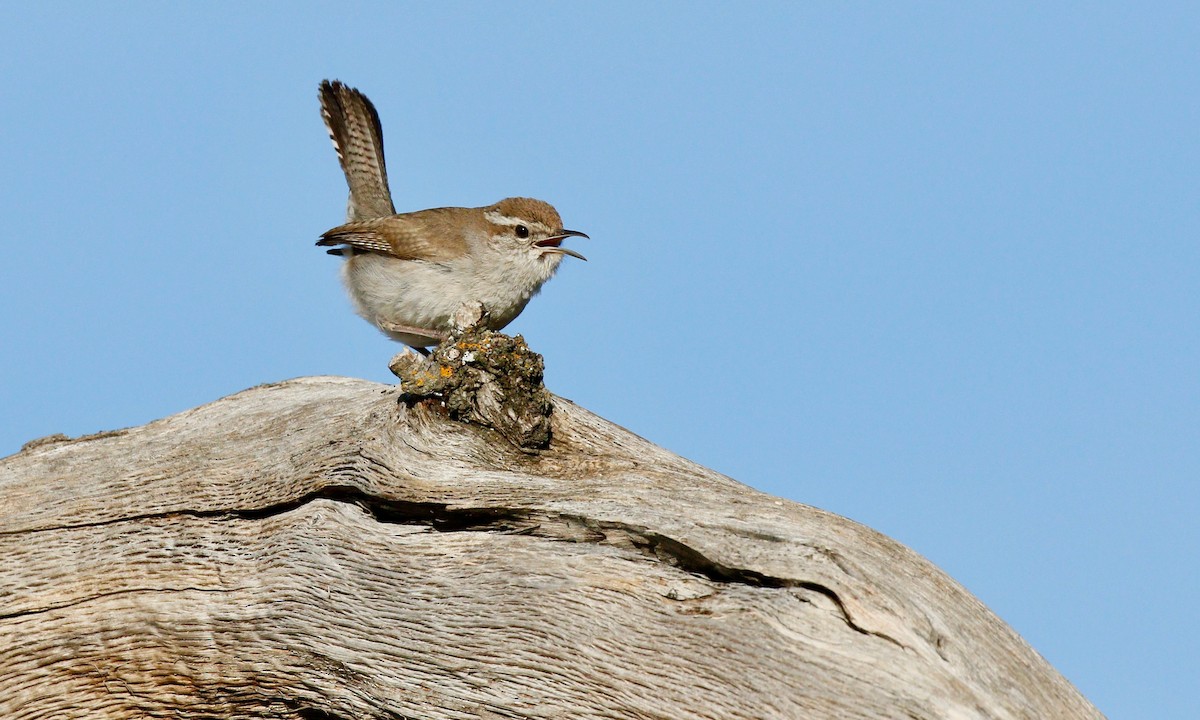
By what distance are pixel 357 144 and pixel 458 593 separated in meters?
5.49

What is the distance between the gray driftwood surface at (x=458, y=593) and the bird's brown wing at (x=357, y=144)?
3654 mm

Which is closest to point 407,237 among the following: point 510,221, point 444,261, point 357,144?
point 444,261

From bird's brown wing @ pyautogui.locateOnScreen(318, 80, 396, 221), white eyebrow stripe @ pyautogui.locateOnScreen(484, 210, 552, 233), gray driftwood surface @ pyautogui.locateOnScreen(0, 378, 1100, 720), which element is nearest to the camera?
gray driftwood surface @ pyautogui.locateOnScreen(0, 378, 1100, 720)

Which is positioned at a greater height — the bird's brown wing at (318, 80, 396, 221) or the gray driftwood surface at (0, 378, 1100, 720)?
the bird's brown wing at (318, 80, 396, 221)

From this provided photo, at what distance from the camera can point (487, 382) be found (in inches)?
209

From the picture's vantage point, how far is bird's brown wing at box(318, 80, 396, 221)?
9031 mm

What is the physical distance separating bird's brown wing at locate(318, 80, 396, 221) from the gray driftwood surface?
12.0ft

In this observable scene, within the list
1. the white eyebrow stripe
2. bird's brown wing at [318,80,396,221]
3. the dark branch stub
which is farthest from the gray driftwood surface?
bird's brown wing at [318,80,396,221]

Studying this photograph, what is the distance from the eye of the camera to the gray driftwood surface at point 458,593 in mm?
3994

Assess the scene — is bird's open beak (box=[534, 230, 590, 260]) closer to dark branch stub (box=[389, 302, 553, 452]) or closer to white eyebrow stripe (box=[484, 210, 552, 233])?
white eyebrow stripe (box=[484, 210, 552, 233])

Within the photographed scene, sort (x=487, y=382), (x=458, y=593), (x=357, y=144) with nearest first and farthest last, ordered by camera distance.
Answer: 1. (x=458, y=593)
2. (x=487, y=382)
3. (x=357, y=144)

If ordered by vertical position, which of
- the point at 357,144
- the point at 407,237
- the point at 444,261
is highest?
the point at 357,144

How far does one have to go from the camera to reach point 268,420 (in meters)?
6.00

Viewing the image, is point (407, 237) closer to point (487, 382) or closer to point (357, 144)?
point (357, 144)
